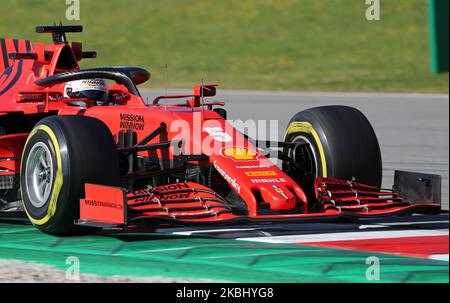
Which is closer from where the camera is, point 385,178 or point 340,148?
point 340,148

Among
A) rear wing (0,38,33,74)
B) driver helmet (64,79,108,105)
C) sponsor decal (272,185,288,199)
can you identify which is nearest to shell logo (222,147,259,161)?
sponsor decal (272,185,288,199)

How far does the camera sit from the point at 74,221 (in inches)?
314

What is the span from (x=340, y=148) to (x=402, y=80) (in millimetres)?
23660

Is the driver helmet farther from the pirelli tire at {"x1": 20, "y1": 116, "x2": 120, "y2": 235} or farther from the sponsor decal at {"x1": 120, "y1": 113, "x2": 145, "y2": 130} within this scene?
the pirelli tire at {"x1": 20, "y1": 116, "x2": 120, "y2": 235}

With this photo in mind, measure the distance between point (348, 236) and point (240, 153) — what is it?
107 centimetres

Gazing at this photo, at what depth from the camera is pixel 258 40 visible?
136 feet

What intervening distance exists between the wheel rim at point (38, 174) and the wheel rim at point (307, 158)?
7.34 ft

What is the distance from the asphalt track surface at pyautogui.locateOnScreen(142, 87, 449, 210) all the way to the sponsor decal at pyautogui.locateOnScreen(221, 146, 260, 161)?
3586mm

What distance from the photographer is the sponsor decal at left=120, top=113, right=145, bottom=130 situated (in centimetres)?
899

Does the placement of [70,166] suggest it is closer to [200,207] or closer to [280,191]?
[200,207]

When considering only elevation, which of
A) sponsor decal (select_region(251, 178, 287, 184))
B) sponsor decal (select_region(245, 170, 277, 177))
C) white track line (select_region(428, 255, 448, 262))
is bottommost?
white track line (select_region(428, 255, 448, 262))
